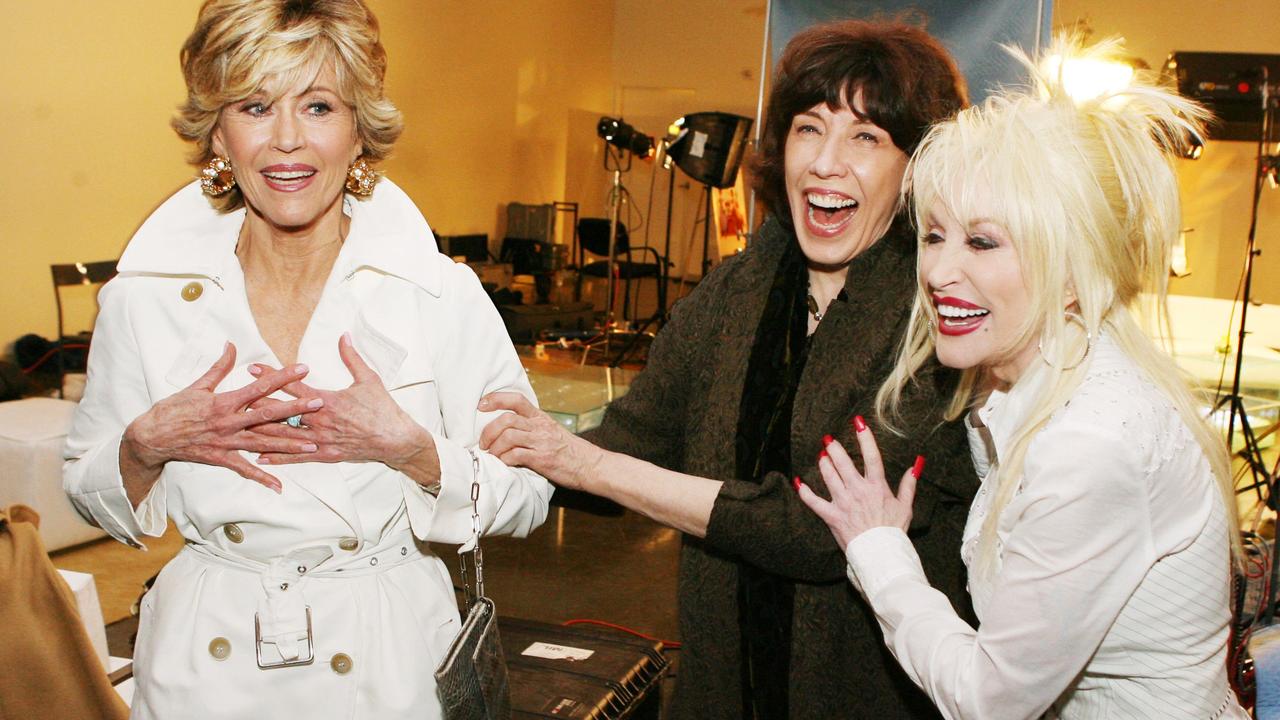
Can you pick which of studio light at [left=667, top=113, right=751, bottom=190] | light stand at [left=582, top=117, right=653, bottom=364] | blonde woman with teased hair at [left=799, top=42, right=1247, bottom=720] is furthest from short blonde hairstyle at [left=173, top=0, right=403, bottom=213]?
light stand at [left=582, top=117, right=653, bottom=364]

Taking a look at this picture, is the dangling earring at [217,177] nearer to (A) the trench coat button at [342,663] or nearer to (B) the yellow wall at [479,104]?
(A) the trench coat button at [342,663]

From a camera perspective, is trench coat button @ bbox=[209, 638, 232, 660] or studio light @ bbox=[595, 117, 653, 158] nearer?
trench coat button @ bbox=[209, 638, 232, 660]

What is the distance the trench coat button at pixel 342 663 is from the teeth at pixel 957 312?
995 mm

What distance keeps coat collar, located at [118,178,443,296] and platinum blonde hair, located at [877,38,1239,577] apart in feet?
2.66

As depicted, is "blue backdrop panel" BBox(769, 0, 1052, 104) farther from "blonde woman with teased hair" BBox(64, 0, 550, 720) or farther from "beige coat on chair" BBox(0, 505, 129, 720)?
"beige coat on chair" BBox(0, 505, 129, 720)

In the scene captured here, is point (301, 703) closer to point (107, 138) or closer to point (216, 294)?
point (216, 294)

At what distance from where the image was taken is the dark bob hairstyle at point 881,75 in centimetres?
179

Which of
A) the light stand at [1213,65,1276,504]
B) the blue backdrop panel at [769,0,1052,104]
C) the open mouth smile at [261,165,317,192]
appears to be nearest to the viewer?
the open mouth smile at [261,165,317,192]

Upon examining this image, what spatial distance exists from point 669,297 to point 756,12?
12.3ft

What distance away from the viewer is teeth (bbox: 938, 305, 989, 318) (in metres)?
1.46

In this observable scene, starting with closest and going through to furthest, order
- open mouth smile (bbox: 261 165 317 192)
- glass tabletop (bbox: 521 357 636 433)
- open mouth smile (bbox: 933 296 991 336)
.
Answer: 1. open mouth smile (bbox: 933 296 991 336)
2. open mouth smile (bbox: 261 165 317 192)
3. glass tabletop (bbox: 521 357 636 433)

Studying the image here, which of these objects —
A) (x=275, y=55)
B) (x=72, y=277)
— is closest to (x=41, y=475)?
(x=72, y=277)

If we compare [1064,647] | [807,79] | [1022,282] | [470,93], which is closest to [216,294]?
[807,79]

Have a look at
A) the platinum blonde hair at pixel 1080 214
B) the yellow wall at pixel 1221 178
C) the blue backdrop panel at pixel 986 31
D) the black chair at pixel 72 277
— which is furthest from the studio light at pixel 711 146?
the platinum blonde hair at pixel 1080 214
